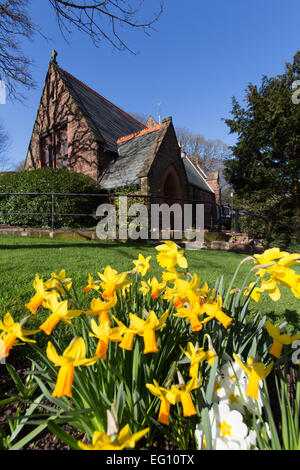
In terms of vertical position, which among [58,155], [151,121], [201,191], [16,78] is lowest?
[201,191]

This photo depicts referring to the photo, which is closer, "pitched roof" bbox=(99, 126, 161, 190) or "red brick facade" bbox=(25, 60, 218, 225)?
"pitched roof" bbox=(99, 126, 161, 190)

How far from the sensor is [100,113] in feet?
41.4

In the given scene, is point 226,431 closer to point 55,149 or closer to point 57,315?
point 57,315

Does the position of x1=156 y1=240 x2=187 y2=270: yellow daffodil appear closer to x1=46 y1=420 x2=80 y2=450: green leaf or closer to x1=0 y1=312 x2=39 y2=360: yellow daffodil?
x1=0 y1=312 x2=39 y2=360: yellow daffodil

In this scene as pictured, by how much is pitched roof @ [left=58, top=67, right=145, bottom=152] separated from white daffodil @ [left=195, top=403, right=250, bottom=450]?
36.8ft

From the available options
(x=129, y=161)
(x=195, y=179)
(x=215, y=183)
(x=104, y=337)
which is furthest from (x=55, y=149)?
(x=215, y=183)

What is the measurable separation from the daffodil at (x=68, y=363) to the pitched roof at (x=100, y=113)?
1109cm

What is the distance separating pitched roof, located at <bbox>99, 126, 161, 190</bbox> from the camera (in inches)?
364

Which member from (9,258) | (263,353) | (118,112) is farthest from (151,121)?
(263,353)

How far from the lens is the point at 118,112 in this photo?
51.6 ft

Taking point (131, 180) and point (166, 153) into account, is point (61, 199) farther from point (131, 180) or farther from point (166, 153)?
point (166, 153)

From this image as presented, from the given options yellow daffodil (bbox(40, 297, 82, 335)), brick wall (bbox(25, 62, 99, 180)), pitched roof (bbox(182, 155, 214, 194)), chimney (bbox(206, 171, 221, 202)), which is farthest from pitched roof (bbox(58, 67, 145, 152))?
yellow daffodil (bbox(40, 297, 82, 335))

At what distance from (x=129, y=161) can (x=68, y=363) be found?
408 inches
